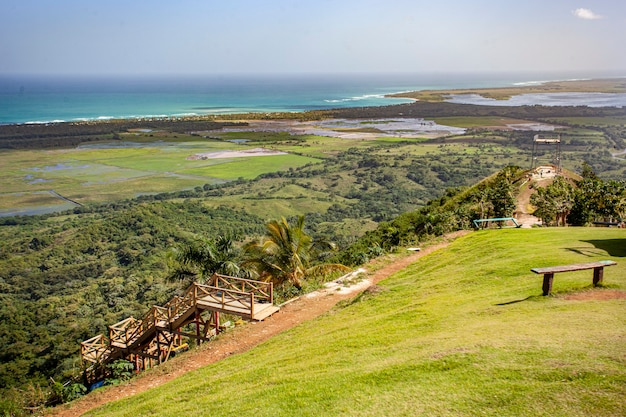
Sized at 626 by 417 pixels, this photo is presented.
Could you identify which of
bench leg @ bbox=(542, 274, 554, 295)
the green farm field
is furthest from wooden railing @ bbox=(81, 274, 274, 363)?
the green farm field

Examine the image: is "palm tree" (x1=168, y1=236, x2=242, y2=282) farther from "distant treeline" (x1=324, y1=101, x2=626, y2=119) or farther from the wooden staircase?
"distant treeline" (x1=324, y1=101, x2=626, y2=119)

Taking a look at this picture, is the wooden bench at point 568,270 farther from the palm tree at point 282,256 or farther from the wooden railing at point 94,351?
the wooden railing at point 94,351

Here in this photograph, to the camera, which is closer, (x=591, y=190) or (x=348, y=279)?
(x=348, y=279)

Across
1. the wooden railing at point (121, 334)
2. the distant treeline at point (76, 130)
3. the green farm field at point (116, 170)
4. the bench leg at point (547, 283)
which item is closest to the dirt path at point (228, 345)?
the wooden railing at point (121, 334)

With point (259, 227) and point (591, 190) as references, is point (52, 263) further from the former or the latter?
point (591, 190)

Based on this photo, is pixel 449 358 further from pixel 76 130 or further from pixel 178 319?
pixel 76 130

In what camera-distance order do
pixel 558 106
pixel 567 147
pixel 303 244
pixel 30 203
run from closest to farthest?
1. pixel 303 244
2. pixel 30 203
3. pixel 567 147
4. pixel 558 106

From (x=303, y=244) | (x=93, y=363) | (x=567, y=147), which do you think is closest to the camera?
(x=93, y=363)

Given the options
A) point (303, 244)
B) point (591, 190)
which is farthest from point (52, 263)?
point (591, 190)
